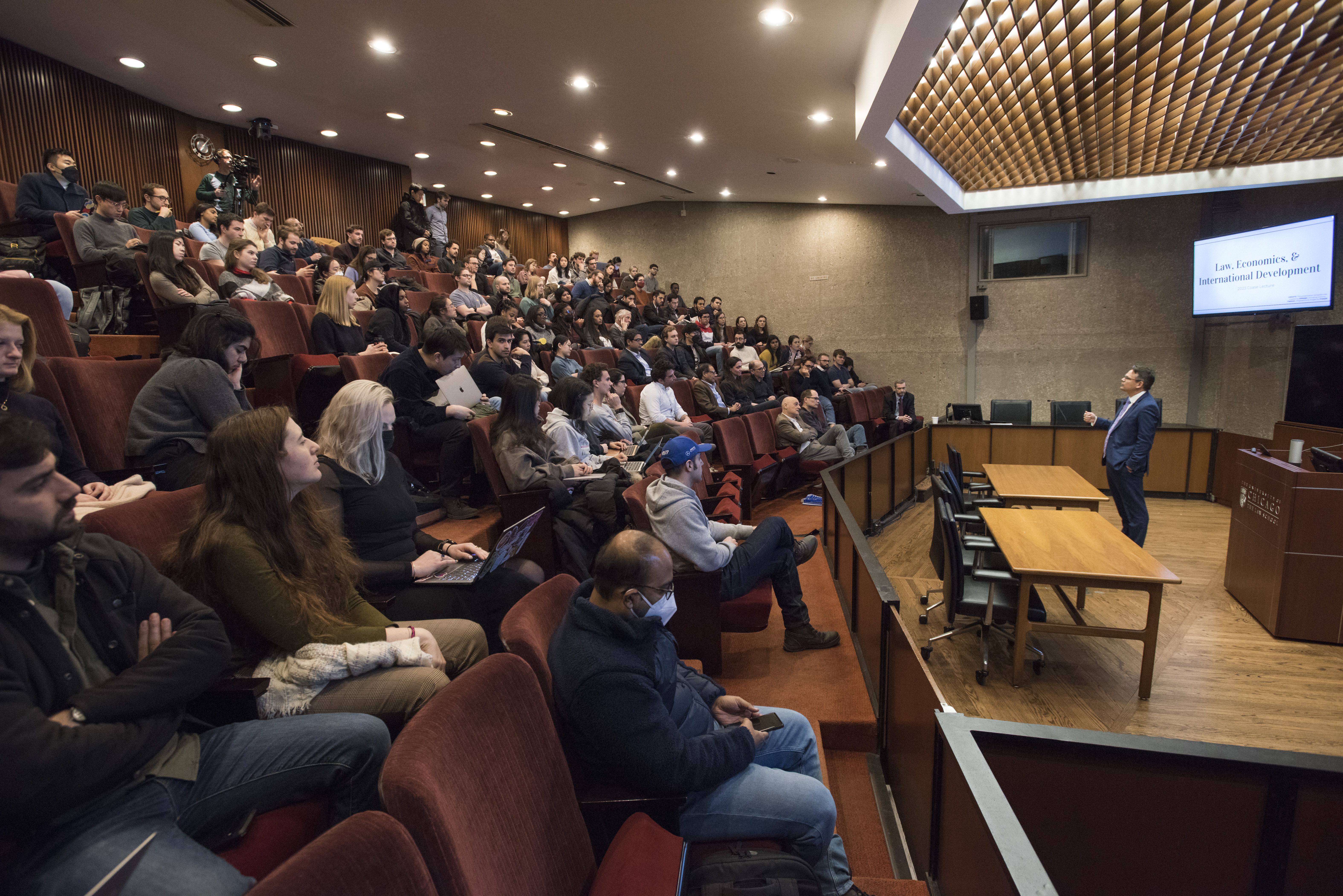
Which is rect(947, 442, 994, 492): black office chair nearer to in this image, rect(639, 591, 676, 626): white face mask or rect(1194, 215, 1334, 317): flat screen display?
rect(639, 591, 676, 626): white face mask

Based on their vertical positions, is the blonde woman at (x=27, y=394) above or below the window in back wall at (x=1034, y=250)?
below

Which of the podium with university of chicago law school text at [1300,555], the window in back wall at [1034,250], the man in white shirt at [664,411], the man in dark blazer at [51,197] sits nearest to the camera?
the podium with university of chicago law school text at [1300,555]

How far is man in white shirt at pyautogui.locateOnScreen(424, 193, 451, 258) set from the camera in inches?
354

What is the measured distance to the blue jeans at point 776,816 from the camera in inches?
55.4

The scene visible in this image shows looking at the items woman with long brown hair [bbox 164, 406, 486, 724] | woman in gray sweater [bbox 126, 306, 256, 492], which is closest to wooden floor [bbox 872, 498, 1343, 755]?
woman with long brown hair [bbox 164, 406, 486, 724]

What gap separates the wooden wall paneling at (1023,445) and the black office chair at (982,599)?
4859 mm

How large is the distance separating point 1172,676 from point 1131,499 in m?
2.05

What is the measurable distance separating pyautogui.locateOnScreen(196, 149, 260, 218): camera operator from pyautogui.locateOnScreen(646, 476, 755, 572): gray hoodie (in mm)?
6122

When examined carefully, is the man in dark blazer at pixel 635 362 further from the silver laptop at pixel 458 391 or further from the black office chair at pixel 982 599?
the black office chair at pixel 982 599

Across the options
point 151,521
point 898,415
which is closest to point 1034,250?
point 898,415

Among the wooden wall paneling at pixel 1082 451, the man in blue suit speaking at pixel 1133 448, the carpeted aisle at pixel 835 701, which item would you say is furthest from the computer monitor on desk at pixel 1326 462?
the wooden wall paneling at pixel 1082 451

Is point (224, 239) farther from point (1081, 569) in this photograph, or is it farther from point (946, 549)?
point (1081, 569)

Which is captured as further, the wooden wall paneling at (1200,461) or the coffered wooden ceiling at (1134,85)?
the wooden wall paneling at (1200,461)

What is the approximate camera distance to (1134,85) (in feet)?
15.4
